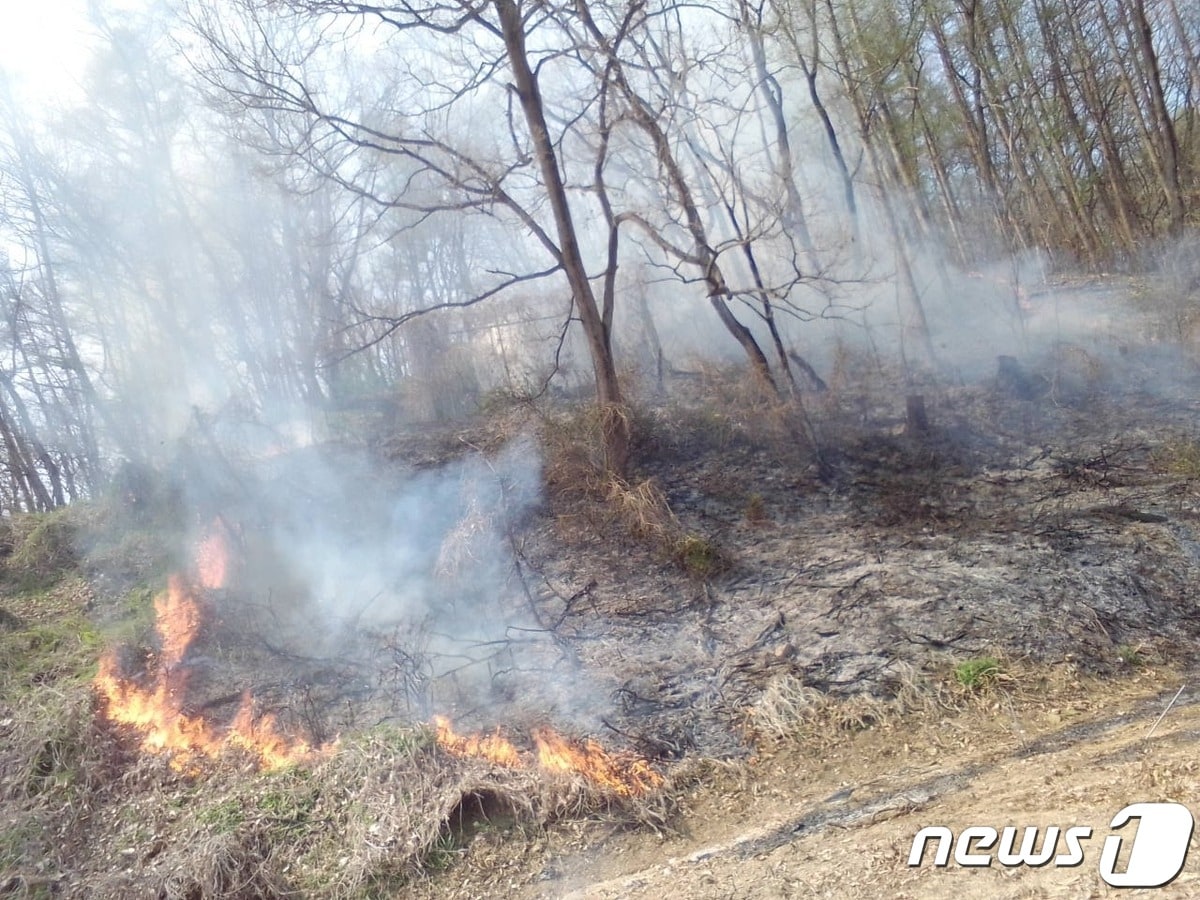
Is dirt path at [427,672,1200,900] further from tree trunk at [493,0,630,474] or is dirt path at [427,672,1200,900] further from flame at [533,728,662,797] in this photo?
tree trunk at [493,0,630,474]

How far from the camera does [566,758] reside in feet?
17.8

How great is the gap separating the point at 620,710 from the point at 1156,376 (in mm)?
8697

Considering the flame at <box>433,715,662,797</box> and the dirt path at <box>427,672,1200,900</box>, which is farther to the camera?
the flame at <box>433,715,662,797</box>

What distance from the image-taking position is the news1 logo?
3.38 metres

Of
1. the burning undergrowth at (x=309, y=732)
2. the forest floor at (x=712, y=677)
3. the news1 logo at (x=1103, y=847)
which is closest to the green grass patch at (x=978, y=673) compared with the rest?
the forest floor at (x=712, y=677)

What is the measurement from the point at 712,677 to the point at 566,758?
1.46m

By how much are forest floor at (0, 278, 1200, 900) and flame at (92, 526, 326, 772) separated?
0.47 ft

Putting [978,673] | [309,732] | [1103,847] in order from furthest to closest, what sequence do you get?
[309,732] → [978,673] → [1103,847]

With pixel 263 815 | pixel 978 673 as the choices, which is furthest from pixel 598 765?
pixel 978 673

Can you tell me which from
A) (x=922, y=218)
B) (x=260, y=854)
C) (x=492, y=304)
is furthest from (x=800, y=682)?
(x=922, y=218)

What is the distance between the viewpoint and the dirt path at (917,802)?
12.5 feet

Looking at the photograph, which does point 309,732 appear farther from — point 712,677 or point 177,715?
point 712,677

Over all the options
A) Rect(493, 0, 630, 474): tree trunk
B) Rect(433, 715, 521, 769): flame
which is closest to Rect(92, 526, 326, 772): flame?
Rect(433, 715, 521, 769): flame

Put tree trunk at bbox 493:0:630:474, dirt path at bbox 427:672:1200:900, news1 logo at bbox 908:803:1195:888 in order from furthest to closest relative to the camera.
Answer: tree trunk at bbox 493:0:630:474 → dirt path at bbox 427:672:1200:900 → news1 logo at bbox 908:803:1195:888
